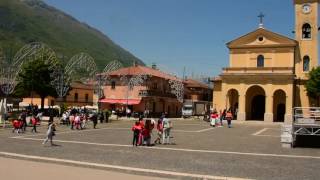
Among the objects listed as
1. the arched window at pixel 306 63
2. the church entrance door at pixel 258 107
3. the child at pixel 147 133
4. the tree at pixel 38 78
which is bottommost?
the child at pixel 147 133

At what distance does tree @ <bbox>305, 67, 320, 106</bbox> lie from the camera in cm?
5903

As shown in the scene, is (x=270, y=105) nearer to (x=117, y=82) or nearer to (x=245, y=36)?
(x=245, y=36)

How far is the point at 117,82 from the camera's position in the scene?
7625 cm

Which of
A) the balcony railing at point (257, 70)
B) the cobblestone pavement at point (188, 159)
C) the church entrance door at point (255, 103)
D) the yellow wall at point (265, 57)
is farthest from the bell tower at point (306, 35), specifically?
the cobblestone pavement at point (188, 159)

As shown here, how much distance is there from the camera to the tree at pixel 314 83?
59.0 metres

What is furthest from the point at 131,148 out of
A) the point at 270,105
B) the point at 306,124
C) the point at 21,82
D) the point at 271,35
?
the point at 21,82

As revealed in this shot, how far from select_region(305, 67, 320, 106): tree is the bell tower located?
10.7ft

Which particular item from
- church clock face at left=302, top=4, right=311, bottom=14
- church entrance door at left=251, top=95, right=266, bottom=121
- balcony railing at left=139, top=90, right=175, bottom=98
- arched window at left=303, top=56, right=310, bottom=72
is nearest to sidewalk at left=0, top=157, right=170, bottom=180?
church entrance door at left=251, top=95, right=266, bottom=121

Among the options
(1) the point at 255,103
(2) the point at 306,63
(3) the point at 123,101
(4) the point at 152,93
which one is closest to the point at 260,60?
(1) the point at 255,103

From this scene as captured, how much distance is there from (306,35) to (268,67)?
24.5 feet

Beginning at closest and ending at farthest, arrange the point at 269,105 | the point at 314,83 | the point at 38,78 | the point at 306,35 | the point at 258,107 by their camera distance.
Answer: the point at 314,83 → the point at 269,105 → the point at 306,35 → the point at 258,107 → the point at 38,78

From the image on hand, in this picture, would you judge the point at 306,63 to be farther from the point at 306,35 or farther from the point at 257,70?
the point at 257,70

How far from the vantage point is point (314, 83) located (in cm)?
5919

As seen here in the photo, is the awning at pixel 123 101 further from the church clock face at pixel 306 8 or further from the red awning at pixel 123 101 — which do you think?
the church clock face at pixel 306 8
